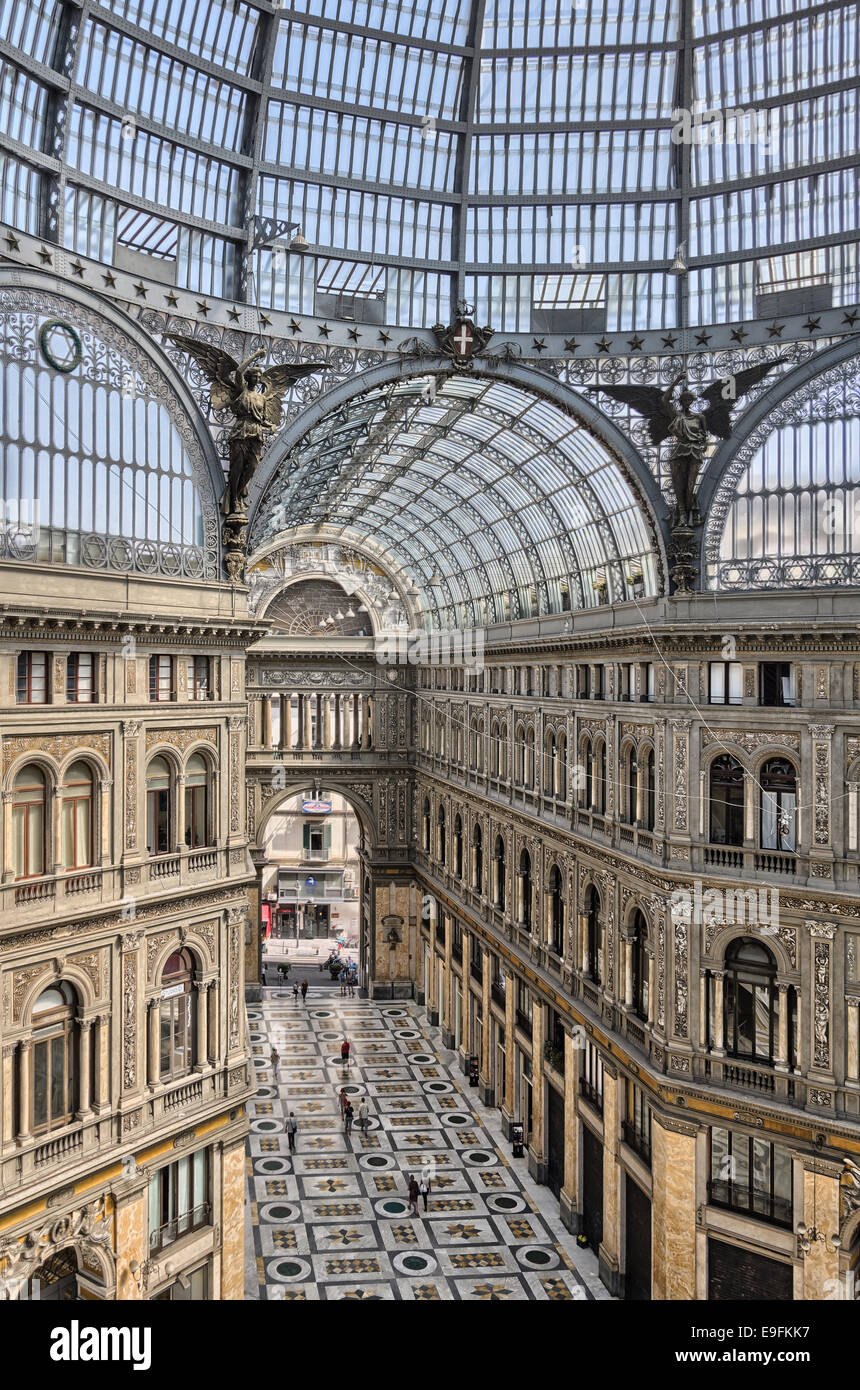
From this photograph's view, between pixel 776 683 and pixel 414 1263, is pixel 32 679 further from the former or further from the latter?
pixel 414 1263

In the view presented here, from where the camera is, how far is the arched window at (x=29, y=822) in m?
23.1

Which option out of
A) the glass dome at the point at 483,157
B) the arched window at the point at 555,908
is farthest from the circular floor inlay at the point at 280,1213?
the glass dome at the point at 483,157

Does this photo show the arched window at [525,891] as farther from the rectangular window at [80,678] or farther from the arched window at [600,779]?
the rectangular window at [80,678]

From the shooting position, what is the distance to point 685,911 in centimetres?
2927

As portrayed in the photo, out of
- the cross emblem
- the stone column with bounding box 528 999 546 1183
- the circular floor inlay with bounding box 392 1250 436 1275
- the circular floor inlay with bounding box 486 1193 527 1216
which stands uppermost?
the cross emblem

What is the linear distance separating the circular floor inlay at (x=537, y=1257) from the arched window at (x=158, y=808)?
18989mm

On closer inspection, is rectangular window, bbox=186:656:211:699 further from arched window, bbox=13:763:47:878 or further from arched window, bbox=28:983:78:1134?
arched window, bbox=28:983:78:1134

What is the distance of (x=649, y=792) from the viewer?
31547 millimetres

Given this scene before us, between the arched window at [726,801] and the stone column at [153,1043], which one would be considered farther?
the arched window at [726,801]

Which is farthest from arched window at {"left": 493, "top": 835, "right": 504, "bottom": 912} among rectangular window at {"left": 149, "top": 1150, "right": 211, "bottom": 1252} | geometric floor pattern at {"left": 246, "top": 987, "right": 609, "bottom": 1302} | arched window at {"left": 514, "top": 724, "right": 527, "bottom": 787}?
rectangular window at {"left": 149, "top": 1150, "right": 211, "bottom": 1252}

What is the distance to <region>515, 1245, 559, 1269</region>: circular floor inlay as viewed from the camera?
3353 cm

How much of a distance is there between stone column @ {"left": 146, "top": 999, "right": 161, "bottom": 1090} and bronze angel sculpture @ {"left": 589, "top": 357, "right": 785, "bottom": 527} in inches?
810

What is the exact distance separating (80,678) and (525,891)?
24227mm
